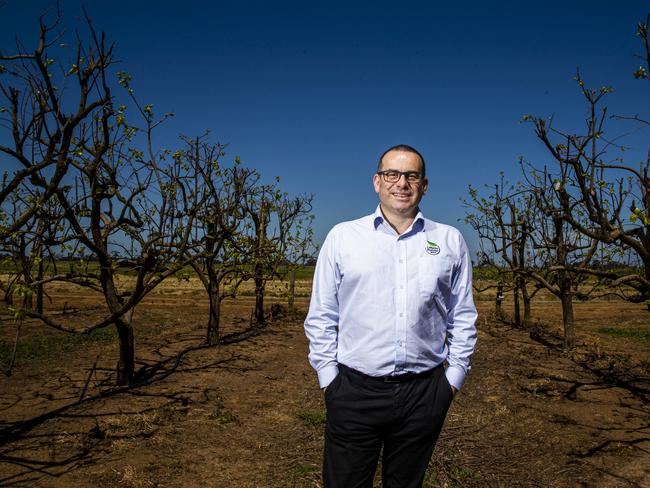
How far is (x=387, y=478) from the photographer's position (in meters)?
3.11

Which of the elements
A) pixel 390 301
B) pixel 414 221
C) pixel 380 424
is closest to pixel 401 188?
pixel 414 221

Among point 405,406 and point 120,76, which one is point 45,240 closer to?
point 120,76

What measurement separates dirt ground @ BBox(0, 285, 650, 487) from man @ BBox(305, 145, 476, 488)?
2.68 metres

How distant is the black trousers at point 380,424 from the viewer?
9.57ft

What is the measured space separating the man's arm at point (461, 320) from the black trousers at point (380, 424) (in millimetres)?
146

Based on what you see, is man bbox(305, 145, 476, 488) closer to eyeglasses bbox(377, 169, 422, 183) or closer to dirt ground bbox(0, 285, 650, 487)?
eyeglasses bbox(377, 169, 422, 183)

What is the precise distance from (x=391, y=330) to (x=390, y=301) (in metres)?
0.18

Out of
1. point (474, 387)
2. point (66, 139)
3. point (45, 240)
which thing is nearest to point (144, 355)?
point (45, 240)

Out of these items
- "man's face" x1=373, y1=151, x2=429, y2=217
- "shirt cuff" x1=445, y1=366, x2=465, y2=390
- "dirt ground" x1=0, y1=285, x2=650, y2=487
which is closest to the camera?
"shirt cuff" x1=445, y1=366, x2=465, y2=390

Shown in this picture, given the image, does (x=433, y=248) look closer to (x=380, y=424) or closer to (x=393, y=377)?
(x=393, y=377)

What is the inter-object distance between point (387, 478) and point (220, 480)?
3189 millimetres

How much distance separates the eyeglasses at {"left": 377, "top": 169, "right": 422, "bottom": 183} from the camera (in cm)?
A: 313

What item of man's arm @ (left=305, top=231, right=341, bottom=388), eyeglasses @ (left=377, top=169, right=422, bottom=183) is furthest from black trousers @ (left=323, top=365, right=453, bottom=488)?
eyeglasses @ (left=377, top=169, right=422, bottom=183)

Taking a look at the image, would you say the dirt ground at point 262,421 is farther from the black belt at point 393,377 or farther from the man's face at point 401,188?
the man's face at point 401,188
